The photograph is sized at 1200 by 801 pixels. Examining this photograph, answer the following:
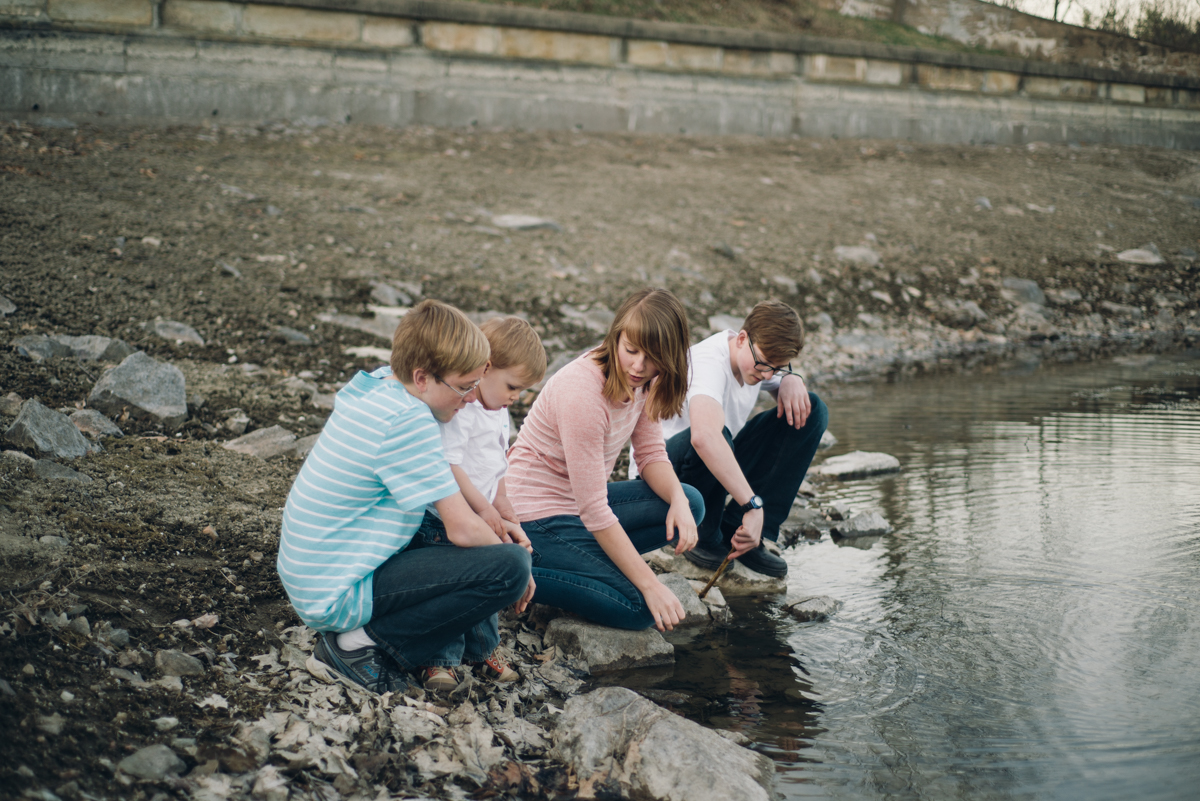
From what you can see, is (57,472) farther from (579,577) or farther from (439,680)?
(579,577)

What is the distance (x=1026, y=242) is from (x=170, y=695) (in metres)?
10.4

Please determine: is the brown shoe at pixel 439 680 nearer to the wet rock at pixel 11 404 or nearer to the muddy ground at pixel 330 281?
the muddy ground at pixel 330 281

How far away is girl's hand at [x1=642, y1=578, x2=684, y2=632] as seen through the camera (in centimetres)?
297

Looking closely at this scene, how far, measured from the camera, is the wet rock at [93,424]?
394cm

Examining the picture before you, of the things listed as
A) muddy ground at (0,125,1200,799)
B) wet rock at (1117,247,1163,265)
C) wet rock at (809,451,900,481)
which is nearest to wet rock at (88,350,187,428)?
muddy ground at (0,125,1200,799)

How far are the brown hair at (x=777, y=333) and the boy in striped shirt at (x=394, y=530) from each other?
139 cm

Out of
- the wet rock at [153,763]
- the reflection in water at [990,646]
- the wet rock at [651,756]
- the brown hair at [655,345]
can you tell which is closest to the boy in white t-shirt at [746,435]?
the reflection in water at [990,646]

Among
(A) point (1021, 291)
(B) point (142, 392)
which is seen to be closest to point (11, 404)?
(B) point (142, 392)

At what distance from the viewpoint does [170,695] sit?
7.79 ft

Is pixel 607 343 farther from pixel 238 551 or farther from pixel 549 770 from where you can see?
pixel 238 551

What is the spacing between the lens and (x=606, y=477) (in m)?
2.97

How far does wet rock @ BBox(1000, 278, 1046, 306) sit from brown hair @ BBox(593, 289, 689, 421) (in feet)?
24.9

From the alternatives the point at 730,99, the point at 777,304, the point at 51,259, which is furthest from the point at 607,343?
the point at 730,99

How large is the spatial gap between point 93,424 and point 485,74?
788 centimetres
